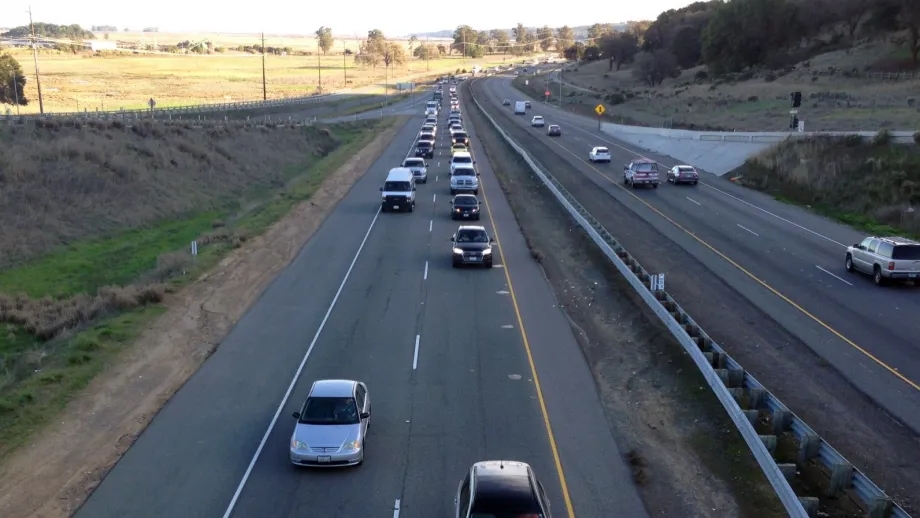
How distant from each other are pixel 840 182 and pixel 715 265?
1833cm

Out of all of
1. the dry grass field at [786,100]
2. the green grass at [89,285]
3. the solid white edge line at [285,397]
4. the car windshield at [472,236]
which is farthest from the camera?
the dry grass field at [786,100]

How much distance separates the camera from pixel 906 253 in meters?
27.6

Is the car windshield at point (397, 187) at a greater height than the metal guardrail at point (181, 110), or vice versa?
the metal guardrail at point (181, 110)

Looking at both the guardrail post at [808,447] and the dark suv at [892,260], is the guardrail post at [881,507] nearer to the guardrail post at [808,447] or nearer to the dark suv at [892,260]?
the guardrail post at [808,447]

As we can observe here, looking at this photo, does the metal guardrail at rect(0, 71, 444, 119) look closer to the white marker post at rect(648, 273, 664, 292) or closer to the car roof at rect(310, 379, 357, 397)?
the white marker post at rect(648, 273, 664, 292)

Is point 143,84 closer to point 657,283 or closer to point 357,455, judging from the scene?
point 657,283

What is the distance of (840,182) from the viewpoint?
45.3m

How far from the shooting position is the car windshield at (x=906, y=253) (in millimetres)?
27531

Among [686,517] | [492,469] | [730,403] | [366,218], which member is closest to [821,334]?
[730,403]

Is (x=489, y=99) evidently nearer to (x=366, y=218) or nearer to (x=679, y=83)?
(x=679, y=83)

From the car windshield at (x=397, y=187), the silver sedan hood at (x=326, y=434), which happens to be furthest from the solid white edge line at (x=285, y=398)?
the car windshield at (x=397, y=187)

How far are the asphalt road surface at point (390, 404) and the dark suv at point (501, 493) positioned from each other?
4.79ft

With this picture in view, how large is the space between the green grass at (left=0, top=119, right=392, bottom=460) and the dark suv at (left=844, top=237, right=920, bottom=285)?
72.7ft

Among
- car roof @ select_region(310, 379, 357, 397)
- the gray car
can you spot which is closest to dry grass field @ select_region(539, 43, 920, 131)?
car roof @ select_region(310, 379, 357, 397)
